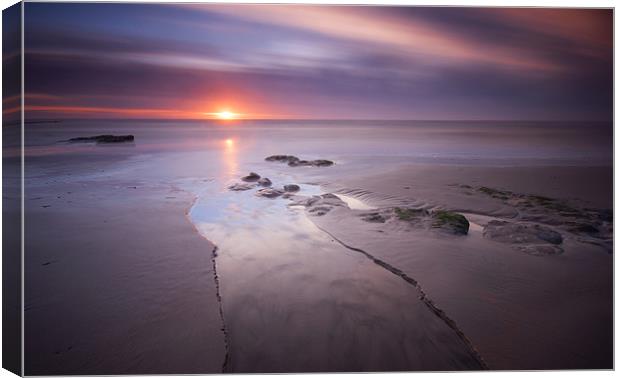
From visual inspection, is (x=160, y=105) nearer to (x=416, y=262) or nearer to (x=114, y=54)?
(x=114, y=54)

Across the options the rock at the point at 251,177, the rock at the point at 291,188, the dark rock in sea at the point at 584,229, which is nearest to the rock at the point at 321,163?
the rock at the point at 251,177

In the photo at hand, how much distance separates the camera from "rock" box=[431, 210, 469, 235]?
155 inches

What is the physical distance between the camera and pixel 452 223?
399cm

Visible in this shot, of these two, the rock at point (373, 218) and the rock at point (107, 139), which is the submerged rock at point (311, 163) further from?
the rock at point (107, 139)

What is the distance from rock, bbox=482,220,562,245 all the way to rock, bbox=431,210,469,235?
0.23 metres

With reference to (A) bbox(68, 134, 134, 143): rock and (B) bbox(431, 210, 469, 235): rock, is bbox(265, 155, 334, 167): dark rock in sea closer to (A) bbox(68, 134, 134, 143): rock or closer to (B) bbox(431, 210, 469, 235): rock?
(B) bbox(431, 210, 469, 235): rock

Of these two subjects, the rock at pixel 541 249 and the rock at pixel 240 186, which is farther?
the rock at pixel 240 186

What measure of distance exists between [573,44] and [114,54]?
4.65 meters

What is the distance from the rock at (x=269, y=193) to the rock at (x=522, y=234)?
3.02 metres

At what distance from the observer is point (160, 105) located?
497 cm

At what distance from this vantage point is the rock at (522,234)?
143 inches

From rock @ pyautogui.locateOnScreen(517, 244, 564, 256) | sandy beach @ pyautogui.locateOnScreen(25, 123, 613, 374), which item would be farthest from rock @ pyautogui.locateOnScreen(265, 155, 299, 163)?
rock @ pyautogui.locateOnScreen(517, 244, 564, 256)

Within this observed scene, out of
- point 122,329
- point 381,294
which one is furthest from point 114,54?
point 381,294

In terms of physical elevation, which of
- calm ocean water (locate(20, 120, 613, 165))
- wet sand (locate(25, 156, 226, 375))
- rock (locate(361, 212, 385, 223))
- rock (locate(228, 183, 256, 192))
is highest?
calm ocean water (locate(20, 120, 613, 165))
